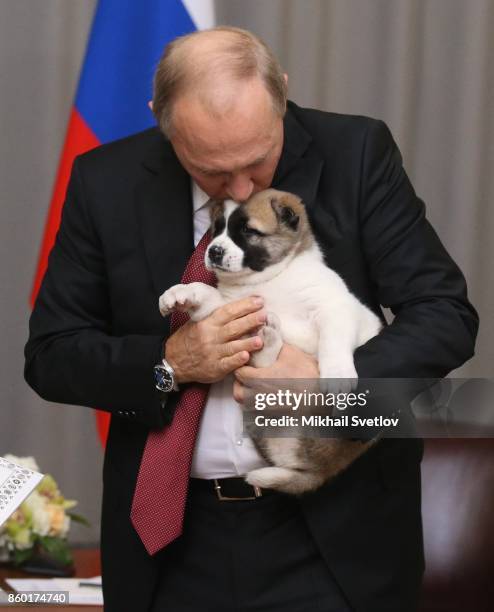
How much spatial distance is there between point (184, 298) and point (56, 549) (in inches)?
36.5

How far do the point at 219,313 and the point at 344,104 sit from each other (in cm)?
201

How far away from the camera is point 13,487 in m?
1.38

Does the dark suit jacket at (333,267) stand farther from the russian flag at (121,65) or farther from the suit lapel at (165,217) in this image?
the russian flag at (121,65)

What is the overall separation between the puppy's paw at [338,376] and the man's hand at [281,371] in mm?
21

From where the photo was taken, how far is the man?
4.85 ft

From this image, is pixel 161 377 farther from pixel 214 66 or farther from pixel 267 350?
pixel 214 66

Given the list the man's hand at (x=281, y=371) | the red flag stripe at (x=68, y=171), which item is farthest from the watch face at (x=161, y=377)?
the red flag stripe at (x=68, y=171)

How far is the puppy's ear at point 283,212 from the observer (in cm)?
160

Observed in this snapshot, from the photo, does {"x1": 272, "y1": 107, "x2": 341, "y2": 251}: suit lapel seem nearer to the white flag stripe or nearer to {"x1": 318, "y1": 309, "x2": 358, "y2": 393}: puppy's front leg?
{"x1": 318, "y1": 309, "x2": 358, "y2": 393}: puppy's front leg

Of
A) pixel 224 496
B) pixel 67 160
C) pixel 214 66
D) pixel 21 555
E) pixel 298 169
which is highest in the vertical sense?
pixel 214 66

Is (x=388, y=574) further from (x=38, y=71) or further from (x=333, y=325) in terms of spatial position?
(x=38, y=71)

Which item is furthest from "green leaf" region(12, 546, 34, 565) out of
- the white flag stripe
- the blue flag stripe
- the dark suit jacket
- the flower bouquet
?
the white flag stripe

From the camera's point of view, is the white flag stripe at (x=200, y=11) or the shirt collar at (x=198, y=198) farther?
the white flag stripe at (x=200, y=11)

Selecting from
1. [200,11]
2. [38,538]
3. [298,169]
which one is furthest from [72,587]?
[200,11]
